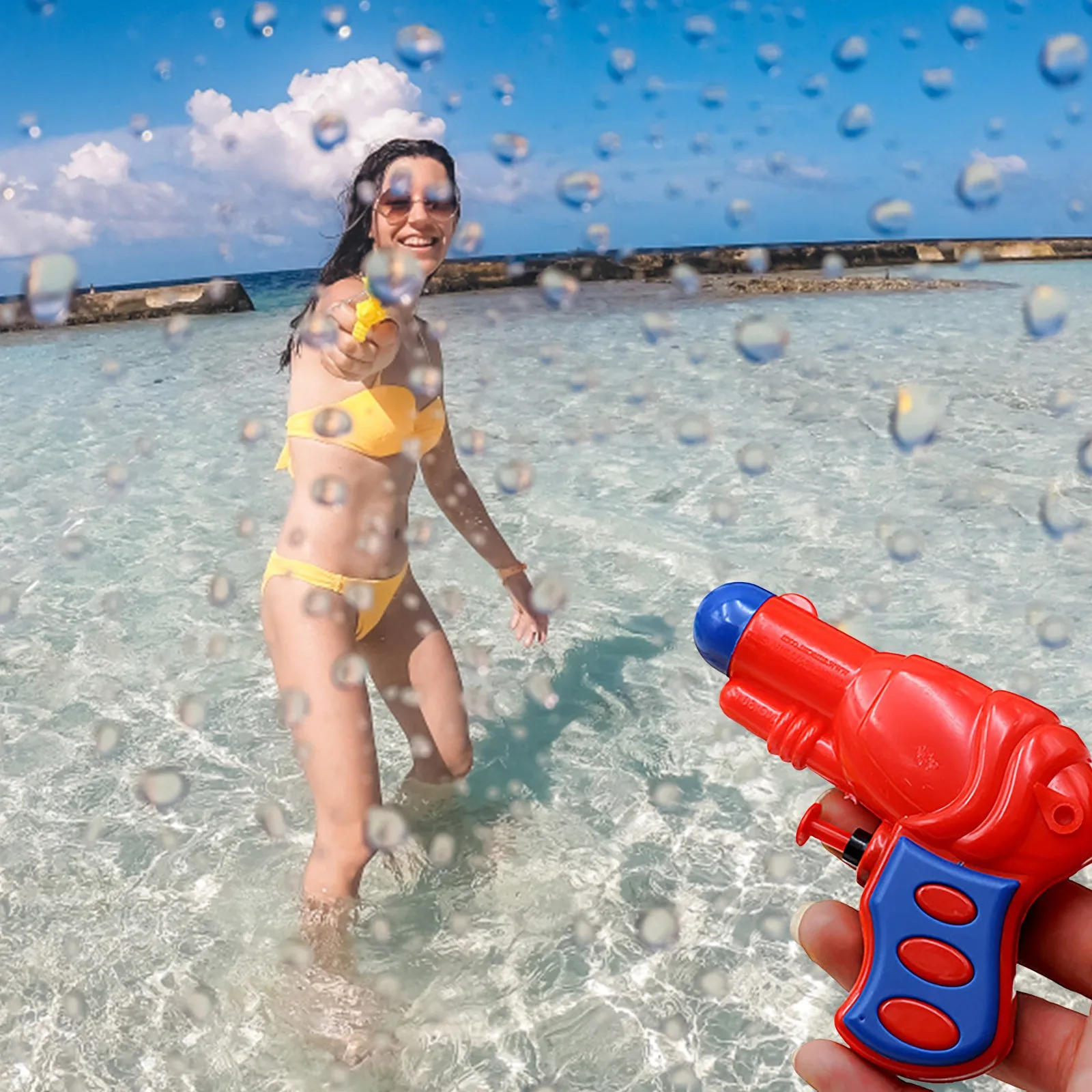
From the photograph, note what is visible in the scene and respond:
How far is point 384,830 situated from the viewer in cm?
215

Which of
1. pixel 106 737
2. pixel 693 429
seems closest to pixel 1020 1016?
pixel 106 737

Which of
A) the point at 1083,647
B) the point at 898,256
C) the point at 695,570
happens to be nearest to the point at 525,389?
Result: the point at 695,570

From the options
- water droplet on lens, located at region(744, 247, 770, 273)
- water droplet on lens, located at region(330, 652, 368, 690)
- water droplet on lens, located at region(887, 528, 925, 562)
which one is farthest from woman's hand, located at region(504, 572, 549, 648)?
water droplet on lens, located at region(744, 247, 770, 273)

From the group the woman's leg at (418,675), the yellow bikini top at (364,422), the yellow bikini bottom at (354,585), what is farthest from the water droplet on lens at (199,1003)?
the yellow bikini top at (364,422)

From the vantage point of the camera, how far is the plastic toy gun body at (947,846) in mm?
1026

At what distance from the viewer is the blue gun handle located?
3.44ft

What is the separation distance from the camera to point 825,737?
120cm

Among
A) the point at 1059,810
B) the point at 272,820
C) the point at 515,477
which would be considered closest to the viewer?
the point at 1059,810

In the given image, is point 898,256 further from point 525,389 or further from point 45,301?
point 45,301

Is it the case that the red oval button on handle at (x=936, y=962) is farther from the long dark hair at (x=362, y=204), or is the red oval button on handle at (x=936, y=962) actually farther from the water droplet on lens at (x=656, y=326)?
the water droplet on lens at (x=656, y=326)

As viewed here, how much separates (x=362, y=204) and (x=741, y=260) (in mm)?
24559

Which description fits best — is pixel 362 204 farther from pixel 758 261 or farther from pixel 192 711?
pixel 758 261

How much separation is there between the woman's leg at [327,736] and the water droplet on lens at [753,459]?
4.05 m

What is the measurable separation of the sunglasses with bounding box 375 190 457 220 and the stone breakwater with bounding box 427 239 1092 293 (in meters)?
17.1
